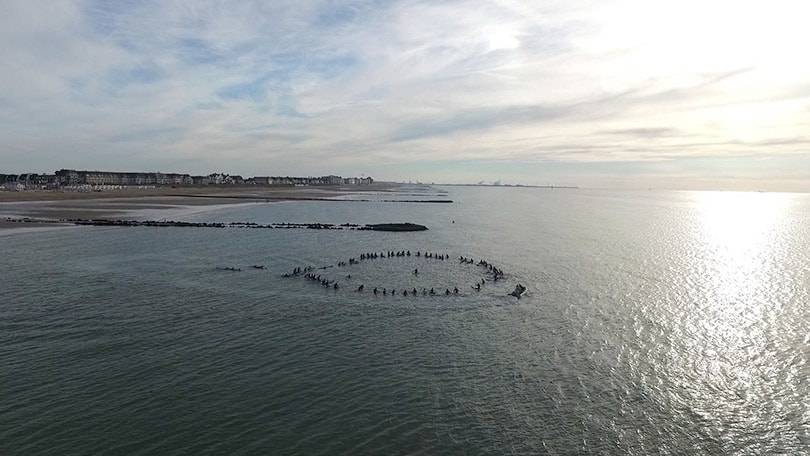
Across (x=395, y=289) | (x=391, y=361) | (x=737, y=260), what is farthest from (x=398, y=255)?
(x=737, y=260)

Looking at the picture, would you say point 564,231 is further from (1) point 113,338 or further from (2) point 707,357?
(1) point 113,338

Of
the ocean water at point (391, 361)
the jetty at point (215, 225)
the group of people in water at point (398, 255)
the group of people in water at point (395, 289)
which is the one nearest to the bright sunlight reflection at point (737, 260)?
the ocean water at point (391, 361)

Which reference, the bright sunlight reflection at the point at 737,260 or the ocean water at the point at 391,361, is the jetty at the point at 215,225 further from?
the bright sunlight reflection at the point at 737,260

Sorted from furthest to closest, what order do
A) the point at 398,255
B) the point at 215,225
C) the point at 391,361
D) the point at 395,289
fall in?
the point at 215,225 < the point at 398,255 < the point at 395,289 < the point at 391,361

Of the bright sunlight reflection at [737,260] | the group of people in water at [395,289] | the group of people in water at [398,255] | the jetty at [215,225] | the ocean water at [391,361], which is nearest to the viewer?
the ocean water at [391,361]

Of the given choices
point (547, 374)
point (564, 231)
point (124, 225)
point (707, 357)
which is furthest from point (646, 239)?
point (124, 225)

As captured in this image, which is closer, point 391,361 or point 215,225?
point 391,361

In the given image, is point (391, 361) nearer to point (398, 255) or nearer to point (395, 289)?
point (395, 289)

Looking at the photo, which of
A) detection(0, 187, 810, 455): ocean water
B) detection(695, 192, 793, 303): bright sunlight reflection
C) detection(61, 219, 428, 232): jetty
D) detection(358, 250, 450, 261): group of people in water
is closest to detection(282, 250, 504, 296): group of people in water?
detection(358, 250, 450, 261): group of people in water

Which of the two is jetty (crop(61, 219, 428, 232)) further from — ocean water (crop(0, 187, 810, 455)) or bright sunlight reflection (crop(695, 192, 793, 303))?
bright sunlight reflection (crop(695, 192, 793, 303))
